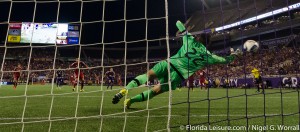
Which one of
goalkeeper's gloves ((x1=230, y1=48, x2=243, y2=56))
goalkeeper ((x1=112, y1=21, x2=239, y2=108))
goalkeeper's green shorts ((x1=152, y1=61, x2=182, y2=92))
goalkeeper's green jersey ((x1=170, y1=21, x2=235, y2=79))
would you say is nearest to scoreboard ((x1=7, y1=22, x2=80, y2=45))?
goalkeeper ((x1=112, y1=21, x2=239, y2=108))

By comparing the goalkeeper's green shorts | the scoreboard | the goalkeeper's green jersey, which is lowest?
the goalkeeper's green shorts

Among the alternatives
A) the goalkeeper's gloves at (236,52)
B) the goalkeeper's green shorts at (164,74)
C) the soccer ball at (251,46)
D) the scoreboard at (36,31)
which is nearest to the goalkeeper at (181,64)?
the goalkeeper's green shorts at (164,74)

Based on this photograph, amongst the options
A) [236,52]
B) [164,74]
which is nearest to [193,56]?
[164,74]

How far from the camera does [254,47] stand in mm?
4418

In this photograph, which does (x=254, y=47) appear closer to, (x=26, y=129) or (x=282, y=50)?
(x=282, y=50)

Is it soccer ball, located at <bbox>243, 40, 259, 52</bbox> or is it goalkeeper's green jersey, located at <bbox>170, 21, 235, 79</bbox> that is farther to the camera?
goalkeeper's green jersey, located at <bbox>170, 21, 235, 79</bbox>

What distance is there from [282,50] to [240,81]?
1458 centimetres

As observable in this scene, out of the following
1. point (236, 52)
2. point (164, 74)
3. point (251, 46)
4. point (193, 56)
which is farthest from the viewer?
point (164, 74)

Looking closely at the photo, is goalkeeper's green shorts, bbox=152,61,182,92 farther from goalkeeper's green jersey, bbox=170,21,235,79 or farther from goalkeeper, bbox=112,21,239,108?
goalkeeper's green jersey, bbox=170,21,235,79

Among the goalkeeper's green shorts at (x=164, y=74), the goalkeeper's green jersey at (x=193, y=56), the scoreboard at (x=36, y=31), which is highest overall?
the scoreboard at (x=36, y=31)

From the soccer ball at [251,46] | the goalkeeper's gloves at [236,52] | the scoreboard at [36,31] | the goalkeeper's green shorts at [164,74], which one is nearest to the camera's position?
the soccer ball at [251,46]

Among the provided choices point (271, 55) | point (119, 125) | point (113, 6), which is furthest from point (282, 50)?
point (113, 6)

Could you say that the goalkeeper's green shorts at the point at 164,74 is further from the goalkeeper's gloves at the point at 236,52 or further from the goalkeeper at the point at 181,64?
the goalkeeper's gloves at the point at 236,52

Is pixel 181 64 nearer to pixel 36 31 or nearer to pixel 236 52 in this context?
pixel 236 52
